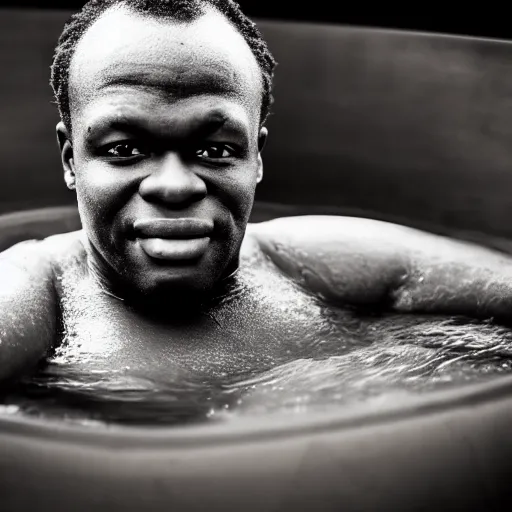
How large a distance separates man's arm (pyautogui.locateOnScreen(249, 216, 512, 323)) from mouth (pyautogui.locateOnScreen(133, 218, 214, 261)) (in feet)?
1.06

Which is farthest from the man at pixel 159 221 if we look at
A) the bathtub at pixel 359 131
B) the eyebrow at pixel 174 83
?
the bathtub at pixel 359 131

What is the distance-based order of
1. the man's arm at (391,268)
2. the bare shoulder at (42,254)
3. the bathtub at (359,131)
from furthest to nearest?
the bathtub at (359,131) < the man's arm at (391,268) < the bare shoulder at (42,254)

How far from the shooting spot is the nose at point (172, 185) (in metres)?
0.97

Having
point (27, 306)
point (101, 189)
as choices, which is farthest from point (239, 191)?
point (27, 306)

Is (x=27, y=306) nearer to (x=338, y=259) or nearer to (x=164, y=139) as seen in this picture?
(x=164, y=139)

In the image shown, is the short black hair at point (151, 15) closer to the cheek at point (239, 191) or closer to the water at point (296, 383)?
the cheek at point (239, 191)

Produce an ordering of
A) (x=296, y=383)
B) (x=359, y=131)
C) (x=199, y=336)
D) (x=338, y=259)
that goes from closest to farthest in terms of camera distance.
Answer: (x=296, y=383), (x=199, y=336), (x=338, y=259), (x=359, y=131)

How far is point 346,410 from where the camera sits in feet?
2.15

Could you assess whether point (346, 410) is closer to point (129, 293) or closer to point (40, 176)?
point (129, 293)

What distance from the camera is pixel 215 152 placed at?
1.04 m

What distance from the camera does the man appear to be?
984 millimetres

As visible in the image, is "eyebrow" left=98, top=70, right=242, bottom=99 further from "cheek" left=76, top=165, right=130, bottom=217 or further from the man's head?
"cheek" left=76, top=165, right=130, bottom=217

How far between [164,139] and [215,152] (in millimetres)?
81

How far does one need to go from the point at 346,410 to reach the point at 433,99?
3.80ft
